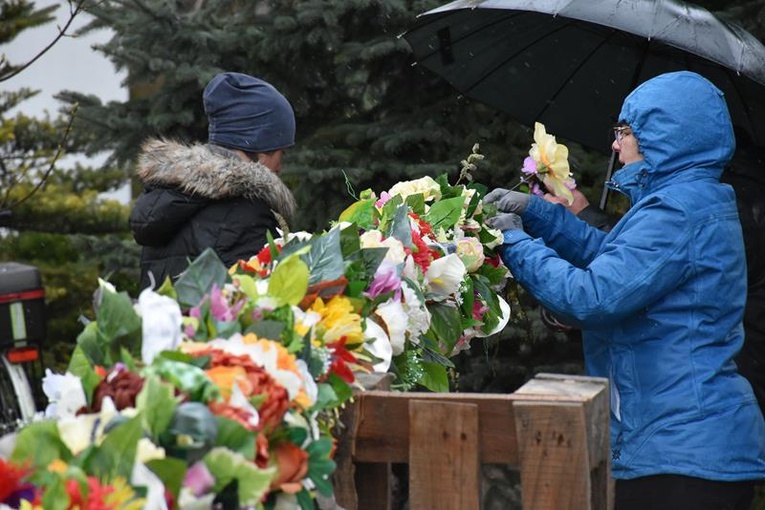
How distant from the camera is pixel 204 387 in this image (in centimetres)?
141

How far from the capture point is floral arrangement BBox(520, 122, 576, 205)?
318cm

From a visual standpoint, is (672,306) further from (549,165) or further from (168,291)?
(168,291)

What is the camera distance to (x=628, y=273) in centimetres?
256

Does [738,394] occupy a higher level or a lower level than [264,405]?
lower

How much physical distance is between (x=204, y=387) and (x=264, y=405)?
0.10 meters

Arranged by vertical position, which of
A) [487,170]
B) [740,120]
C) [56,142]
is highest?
[740,120]

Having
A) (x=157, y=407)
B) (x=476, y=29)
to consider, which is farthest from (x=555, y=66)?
(x=157, y=407)

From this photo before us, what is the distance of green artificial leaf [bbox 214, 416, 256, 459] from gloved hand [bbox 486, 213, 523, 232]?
1.57 metres

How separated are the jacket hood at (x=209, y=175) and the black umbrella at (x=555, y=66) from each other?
0.91m

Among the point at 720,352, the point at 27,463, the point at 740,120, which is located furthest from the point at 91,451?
the point at 740,120

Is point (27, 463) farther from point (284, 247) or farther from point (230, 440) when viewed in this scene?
point (284, 247)

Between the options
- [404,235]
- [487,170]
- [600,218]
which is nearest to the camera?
[404,235]

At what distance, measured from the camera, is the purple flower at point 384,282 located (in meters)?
2.16

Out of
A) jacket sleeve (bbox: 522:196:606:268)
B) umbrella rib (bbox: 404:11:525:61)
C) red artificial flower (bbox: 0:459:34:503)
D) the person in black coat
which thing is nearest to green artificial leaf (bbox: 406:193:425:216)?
jacket sleeve (bbox: 522:196:606:268)
